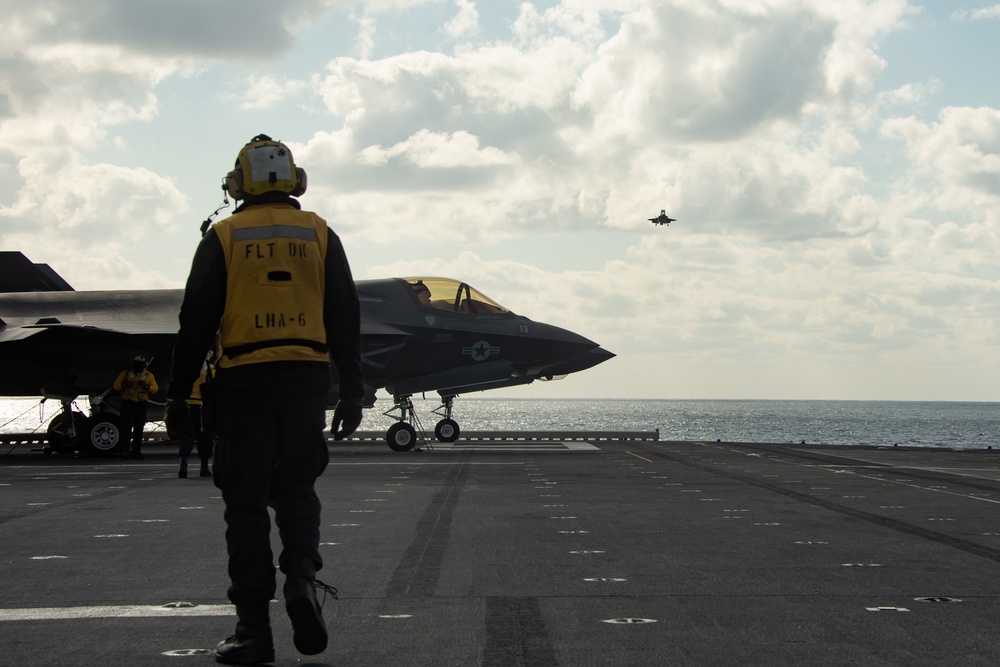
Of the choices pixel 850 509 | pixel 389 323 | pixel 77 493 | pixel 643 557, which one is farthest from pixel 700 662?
pixel 389 323

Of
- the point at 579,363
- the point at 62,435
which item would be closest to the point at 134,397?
the point at 62,435

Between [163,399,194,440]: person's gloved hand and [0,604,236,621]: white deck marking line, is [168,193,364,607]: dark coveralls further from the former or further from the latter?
[0,604,236,621]: white deck marking line

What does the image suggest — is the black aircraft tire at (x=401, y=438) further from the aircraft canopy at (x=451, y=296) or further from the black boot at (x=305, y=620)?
the black boot at (x=305, y=620)

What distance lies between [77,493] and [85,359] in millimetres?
11257

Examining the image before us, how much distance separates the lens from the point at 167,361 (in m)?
23.5

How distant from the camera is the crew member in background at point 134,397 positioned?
65.7 feet

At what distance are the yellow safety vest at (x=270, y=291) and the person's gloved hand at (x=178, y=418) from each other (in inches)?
14.4

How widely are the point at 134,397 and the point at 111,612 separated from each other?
16.1m

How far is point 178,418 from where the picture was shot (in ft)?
15.6

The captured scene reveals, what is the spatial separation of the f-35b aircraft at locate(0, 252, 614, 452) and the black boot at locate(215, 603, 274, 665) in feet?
62.0

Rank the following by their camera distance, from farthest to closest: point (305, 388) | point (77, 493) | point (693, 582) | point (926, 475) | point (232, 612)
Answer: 1. point (926, 475)
2. point (77, 493)
3. point (693, 582)
4. point (232, 612)
5. point (305, 388)

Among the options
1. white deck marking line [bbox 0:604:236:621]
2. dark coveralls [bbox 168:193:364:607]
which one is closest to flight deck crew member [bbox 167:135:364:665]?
dark coveralls [bbox 168:193:364:607]

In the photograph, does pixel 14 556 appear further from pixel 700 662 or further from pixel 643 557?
pixel 700 662

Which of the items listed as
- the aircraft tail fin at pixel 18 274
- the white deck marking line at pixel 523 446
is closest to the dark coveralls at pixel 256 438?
the white deck marking line at pixel 523 446
